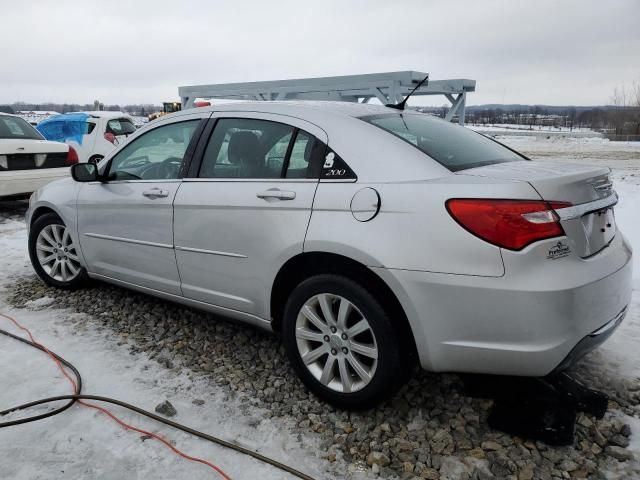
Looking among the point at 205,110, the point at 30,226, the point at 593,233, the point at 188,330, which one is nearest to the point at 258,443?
the point at 188,330

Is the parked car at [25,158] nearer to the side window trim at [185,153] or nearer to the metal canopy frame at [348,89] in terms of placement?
the metal canopy frame at [348,89]

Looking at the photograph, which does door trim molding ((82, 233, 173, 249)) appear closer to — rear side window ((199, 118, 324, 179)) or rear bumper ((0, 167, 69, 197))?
rear side window ((199, 118, 324, 179))

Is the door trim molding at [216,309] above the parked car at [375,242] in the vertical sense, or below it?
below

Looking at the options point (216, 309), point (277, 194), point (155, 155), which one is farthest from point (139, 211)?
point (277, 194)

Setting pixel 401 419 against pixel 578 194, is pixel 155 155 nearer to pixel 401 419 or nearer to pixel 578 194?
pixel 401 419

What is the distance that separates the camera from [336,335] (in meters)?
2.58

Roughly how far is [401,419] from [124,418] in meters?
1.44

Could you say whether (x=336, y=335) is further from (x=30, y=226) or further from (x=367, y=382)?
(x=30, y=226)

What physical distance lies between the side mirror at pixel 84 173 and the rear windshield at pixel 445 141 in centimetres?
224

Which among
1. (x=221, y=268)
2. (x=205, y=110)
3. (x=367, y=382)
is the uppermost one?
(x=205, y=110)

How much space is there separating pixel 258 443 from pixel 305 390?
1.73 feet

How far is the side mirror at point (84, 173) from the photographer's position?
3834 mm

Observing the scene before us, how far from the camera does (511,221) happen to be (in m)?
2.09

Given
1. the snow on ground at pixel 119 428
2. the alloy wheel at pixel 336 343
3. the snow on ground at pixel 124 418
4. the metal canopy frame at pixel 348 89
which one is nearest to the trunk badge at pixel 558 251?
the alloy wheel at pixel 336 343
